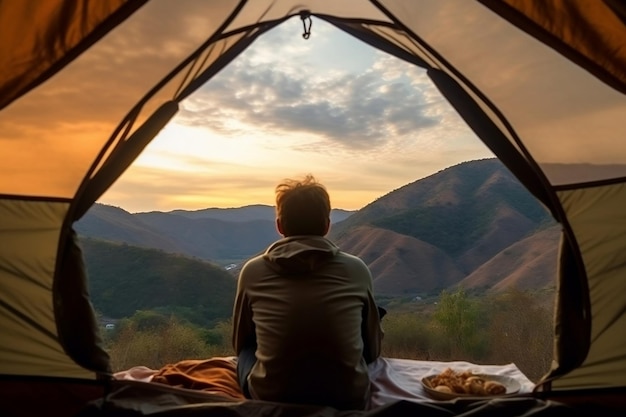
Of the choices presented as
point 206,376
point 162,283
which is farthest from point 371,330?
point 162,283

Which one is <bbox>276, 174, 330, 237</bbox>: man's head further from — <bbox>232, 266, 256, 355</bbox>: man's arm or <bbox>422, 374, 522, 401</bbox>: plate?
<bbox>422, 374, 522, 401</bbox>: plate


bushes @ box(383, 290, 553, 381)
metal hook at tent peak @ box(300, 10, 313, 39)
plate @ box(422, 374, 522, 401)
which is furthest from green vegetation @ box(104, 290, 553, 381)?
metal hook at tent peak @ box(300, 10, 313, 39)

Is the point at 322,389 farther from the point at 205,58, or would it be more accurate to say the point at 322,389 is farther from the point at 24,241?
the point at 205,58

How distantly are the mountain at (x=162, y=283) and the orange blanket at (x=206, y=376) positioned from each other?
2.75ft

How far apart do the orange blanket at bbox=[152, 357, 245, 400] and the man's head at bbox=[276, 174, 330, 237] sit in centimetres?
61

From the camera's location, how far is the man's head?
2.15 meters

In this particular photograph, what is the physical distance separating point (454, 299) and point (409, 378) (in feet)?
3.21

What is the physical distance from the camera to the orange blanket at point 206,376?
2.25m

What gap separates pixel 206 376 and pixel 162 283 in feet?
3.88

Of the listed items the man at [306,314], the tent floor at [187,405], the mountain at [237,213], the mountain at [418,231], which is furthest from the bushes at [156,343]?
the man at [306,314]

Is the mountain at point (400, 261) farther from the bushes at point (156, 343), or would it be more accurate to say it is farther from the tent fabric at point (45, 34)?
the tent fabric at point (45, 34)

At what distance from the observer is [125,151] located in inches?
91.4

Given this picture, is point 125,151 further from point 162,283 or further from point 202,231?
point 202,231

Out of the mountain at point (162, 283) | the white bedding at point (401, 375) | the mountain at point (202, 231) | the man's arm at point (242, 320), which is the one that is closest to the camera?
→ the man's arm at point (242, 320)
